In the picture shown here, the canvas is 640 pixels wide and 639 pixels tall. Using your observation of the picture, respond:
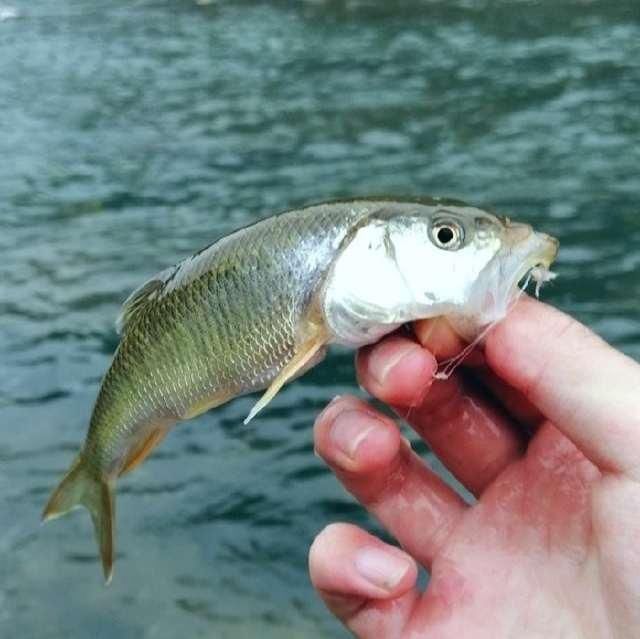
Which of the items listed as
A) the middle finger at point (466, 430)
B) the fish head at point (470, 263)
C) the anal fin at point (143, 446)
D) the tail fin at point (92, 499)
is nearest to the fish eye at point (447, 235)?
the fish head at point (470, 263)

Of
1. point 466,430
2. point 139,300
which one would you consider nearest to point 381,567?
point 466,430

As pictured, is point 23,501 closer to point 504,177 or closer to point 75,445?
point 75,445

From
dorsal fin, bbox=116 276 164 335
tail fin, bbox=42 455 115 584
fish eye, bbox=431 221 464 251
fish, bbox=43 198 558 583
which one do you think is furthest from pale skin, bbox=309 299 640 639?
tail fin, bbox=42 455 115 584

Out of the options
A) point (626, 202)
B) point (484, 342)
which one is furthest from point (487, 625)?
point (626, 202)

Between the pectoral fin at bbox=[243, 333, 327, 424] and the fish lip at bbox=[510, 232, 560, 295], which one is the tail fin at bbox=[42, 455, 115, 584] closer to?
the pectoral fin at bbox=[243, 333, 327, 424]

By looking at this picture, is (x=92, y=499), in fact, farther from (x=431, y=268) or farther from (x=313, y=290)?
(x=431, y=268)

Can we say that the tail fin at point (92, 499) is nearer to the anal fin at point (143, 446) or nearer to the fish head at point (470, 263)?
the anal fin at point (143, 446)
